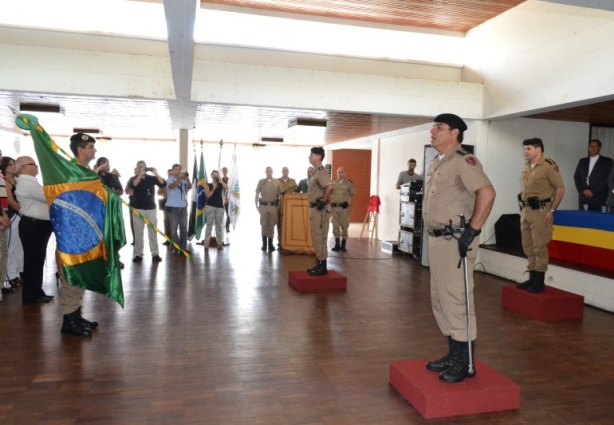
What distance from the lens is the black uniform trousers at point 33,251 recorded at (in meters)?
5.15

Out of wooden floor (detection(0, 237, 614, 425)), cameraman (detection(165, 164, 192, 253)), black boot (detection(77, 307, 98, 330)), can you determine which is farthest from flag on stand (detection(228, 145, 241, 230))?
black boot (detection(77, 307, 98, 330))

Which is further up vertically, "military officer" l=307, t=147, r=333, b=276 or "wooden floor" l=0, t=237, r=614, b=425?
"military officer" l=307, t=147, r=333, b=276

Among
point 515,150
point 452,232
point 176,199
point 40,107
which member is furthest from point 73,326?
point 515,150

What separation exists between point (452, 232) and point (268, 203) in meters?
6.90

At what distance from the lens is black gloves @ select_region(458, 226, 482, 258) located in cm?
298

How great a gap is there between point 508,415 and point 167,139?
603 inches

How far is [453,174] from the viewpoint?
315 cm

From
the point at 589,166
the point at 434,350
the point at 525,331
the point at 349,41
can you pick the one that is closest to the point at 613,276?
the point at 525,331

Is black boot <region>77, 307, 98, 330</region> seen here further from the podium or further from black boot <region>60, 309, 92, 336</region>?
the podium

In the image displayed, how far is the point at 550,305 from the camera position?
5188mm

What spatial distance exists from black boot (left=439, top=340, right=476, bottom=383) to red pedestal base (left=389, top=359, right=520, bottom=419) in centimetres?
4

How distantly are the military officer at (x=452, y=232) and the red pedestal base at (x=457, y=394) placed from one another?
0.08 meters

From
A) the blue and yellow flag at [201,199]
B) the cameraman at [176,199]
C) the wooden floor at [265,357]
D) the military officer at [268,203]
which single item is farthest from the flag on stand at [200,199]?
the wooden floor at [265,357]

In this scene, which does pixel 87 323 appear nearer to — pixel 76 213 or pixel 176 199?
pixel 76 213
